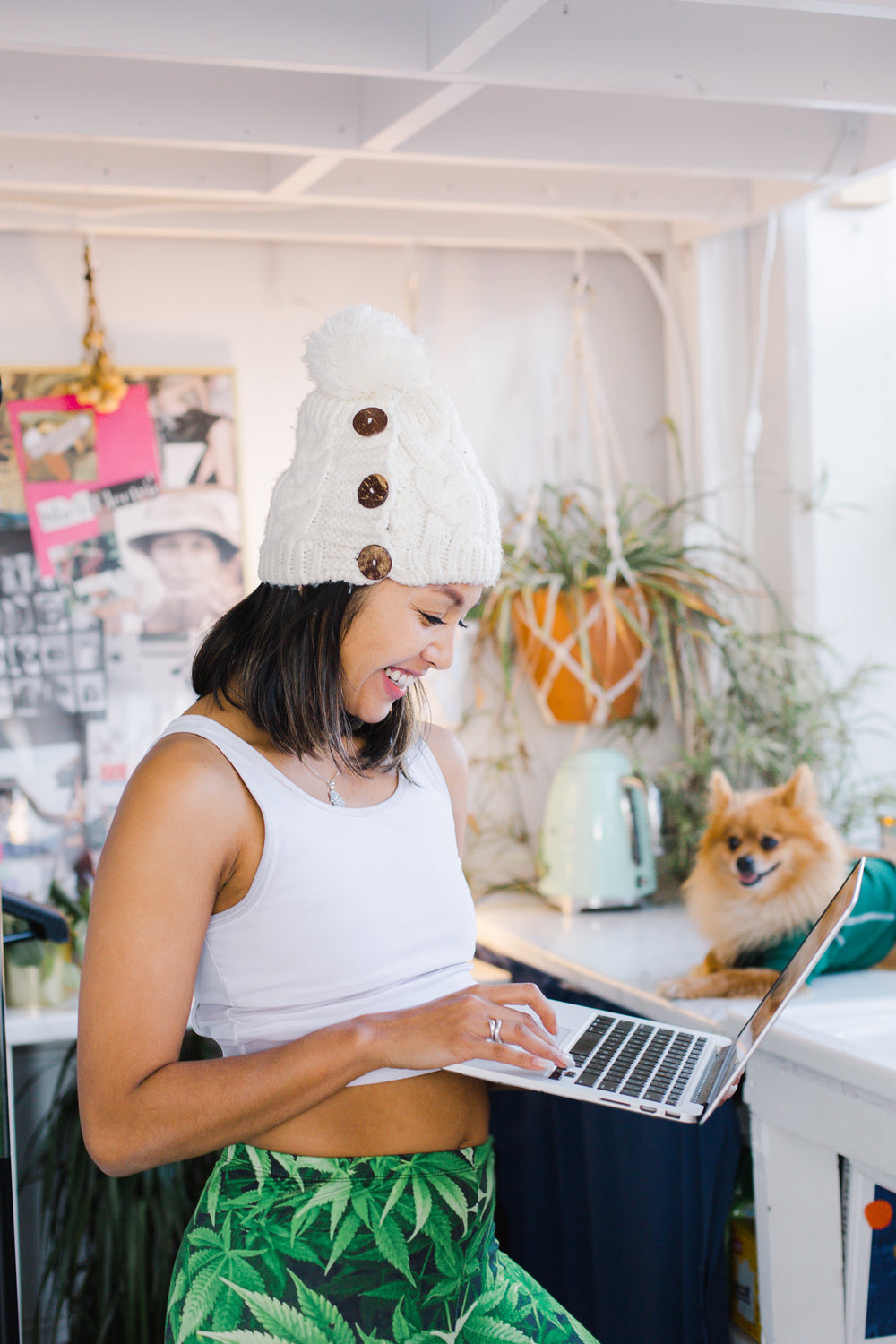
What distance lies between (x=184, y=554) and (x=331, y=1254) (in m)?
1.60

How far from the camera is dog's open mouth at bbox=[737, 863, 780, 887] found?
6.23 feet

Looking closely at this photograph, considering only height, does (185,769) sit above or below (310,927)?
above

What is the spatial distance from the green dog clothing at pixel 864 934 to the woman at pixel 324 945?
0.75m

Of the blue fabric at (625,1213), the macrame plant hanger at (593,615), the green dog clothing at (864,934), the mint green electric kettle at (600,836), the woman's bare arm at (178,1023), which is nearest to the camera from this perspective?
the woman's bare arm at (178,1023)

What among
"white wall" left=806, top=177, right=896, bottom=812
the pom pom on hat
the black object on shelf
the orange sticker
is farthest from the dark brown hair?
"white wall" left=806, top=177, right=896, bottom=812

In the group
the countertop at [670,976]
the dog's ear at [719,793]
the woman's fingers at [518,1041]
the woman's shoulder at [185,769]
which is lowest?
the countertop at [670,976]

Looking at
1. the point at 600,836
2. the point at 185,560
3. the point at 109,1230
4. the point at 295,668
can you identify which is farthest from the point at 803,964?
the point at 185,560

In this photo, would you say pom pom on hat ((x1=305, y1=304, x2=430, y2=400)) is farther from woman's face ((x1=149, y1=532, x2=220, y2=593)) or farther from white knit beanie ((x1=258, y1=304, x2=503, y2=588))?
woman's face ((x1=149, y1=532, x2=220, y2=593))

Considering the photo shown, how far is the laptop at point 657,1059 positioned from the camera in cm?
109

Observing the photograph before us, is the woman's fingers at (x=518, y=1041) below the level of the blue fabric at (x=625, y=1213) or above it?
above

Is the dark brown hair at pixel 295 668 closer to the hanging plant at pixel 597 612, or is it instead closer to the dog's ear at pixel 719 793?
the dog's ear at pixel 719 793

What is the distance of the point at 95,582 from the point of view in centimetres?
241

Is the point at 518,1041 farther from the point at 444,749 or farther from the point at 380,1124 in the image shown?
the point at 444,749

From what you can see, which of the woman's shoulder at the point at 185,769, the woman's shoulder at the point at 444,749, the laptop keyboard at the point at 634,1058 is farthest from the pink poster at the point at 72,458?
the laptop keyboard at the point at 634,1058
